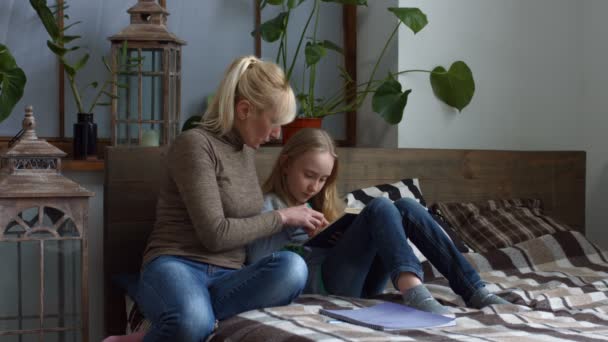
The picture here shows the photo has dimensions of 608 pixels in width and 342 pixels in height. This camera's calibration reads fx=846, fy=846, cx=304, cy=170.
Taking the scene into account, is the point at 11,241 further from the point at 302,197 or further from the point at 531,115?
the point at 531,115

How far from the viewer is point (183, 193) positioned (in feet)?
6.93

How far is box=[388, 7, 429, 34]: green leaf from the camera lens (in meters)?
3.03

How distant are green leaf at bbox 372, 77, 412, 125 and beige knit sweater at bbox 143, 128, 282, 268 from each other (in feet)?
3.12

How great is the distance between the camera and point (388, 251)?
7.16ft

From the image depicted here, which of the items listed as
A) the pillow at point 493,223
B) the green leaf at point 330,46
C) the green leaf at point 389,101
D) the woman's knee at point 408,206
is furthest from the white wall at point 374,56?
the woman's knee at point 408,206

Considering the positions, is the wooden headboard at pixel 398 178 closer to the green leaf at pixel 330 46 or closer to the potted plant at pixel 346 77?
the potted plant at pixel 346 77

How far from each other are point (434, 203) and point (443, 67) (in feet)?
1.90

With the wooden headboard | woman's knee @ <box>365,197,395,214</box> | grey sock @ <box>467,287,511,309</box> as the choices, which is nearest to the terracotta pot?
the wooden headboard

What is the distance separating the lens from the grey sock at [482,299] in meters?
2.15

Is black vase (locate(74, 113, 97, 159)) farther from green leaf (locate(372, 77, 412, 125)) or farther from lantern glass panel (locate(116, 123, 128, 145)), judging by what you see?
green leaf (locate(372, 77, 412, 125))

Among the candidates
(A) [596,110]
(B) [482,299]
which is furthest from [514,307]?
(A) [596,110]

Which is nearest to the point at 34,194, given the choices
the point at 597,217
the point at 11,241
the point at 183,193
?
the point at 11,241

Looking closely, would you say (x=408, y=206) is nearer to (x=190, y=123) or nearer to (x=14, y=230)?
(x=190, y=123)

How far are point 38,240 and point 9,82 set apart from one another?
1.93 feet
